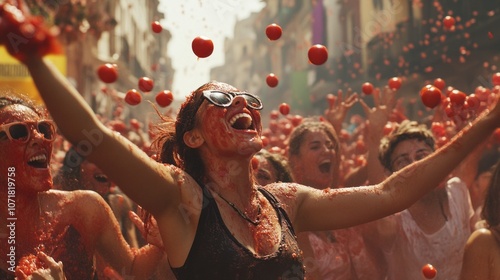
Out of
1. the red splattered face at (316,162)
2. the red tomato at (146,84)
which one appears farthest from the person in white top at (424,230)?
the red tomato at (146,84)

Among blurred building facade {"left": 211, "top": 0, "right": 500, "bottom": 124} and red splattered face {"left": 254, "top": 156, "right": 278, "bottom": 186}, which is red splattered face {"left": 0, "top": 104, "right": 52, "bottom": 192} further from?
blurred building facade {"left": 211, "top": 0, "right": 500, "bottom": 124}

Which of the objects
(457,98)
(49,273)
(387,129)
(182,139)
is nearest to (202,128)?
(182,139)

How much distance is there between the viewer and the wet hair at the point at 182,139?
3242mm

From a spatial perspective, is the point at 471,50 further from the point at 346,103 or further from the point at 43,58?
the point at 43,58

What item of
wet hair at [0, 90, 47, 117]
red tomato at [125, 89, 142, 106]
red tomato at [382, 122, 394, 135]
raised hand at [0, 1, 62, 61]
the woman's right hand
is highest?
raised hand at [0, 1, 62, 61]

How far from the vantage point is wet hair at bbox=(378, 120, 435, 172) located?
5.55 m

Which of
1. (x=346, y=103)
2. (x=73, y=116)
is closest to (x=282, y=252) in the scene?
(x=73, y=116)

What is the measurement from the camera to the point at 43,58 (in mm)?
2350

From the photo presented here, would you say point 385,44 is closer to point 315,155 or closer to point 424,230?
point 315,155

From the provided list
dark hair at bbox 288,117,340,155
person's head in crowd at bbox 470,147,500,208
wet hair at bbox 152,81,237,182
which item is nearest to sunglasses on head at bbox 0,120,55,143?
wet hair at bbox 152,81,237,182

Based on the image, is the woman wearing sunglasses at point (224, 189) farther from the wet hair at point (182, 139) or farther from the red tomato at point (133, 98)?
the red tomato at point (133, 98)

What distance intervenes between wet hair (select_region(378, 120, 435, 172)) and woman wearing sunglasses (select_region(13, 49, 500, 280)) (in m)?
2.22

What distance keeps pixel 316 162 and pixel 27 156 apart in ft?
8.95

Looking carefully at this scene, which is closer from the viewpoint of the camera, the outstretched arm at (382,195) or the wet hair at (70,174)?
the outstretched arm at (382,195)
